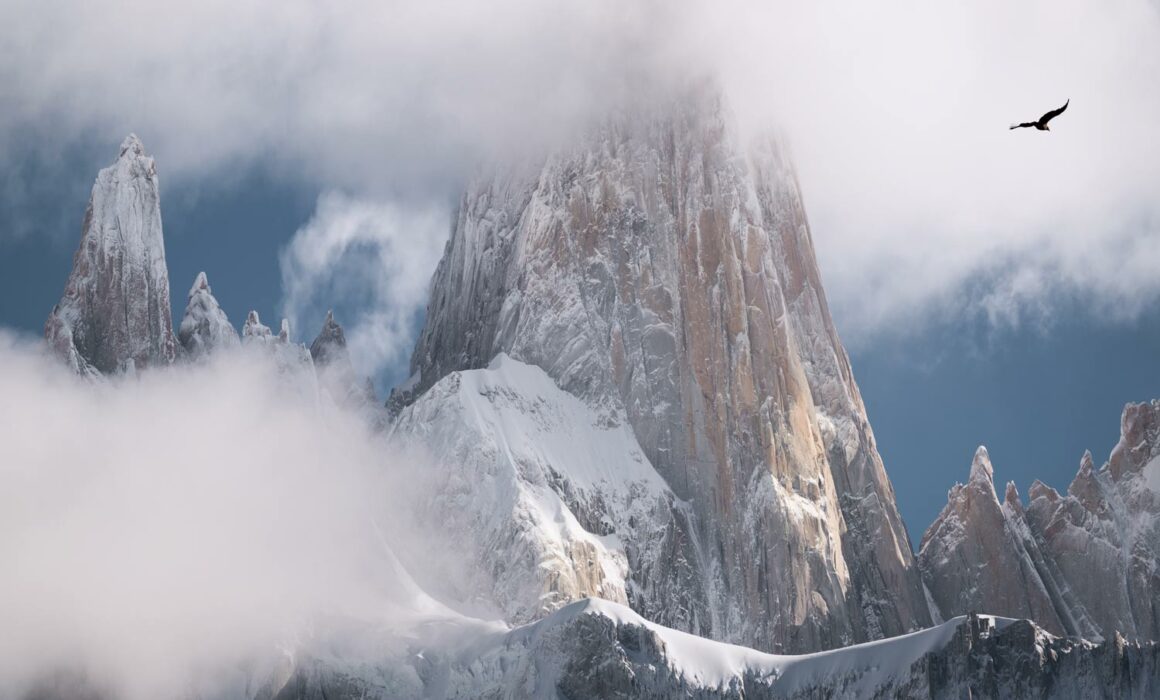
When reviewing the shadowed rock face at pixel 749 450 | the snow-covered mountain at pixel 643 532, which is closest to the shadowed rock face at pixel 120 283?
the snow-covered mountain at pixel 643 532

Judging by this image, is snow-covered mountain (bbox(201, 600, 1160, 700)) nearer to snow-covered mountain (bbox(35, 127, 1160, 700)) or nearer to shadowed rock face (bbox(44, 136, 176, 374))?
snow-covered mountain (bbox(35, 127, 1160, 700))

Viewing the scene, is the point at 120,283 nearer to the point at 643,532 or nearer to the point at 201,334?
the point at 201,334

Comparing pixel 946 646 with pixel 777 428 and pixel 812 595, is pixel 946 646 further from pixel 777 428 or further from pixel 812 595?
pixel 777 428

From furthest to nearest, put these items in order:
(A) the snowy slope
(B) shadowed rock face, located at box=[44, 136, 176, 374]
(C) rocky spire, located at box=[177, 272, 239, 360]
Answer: (C) rocky spire, located at box=[177, 272, 239, 360]
(B) shadowed rock face, located at box=[44, 136, 176, 374]
(A) the snowy slope

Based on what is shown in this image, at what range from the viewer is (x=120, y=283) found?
184 m

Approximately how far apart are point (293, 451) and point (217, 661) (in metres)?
31.4

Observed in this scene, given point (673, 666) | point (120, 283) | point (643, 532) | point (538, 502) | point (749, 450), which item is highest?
point (120, 283)

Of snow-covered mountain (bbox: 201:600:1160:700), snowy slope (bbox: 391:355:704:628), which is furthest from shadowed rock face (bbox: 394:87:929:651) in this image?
snow-covered mountain (bbox: 201:600:1160:700)

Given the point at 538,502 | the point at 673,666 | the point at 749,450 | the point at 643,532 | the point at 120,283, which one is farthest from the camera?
the point at 749,450

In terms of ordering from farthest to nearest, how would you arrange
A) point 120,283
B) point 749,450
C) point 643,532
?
point 749,450, point 120,283, point 643,532

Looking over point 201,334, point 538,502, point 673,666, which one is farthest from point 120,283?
point 673,666

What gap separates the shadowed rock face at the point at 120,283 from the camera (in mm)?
180450

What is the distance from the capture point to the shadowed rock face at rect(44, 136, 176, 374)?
592ft

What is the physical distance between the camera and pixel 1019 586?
199875mm
